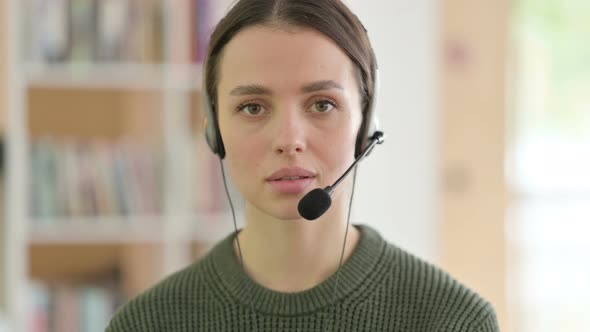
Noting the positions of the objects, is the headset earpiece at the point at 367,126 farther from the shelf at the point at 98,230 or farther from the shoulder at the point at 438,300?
the shelf at the point at 98,230

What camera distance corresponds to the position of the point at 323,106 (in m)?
0.84

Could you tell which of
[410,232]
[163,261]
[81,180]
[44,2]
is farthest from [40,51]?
[410,232]

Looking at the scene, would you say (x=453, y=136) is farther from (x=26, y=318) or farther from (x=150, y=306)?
(x=150, y=306)

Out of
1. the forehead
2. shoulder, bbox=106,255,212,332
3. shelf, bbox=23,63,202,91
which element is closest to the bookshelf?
shelf, bbox=23,63,202,91

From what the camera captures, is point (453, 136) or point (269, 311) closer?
point (269, 311)

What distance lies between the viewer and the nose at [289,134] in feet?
2.68

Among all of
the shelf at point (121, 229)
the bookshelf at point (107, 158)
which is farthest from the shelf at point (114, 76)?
the shelf at point (121, 229)

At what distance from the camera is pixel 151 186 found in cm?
273

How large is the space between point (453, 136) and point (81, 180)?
1.47 m

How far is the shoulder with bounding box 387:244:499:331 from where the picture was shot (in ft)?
2.82

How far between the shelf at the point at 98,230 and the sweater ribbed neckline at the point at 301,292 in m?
1.76

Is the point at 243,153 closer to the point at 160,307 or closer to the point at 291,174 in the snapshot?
the point at 291,174

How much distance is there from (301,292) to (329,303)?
3cm

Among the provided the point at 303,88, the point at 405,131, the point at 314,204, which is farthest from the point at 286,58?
the point at 405,131
